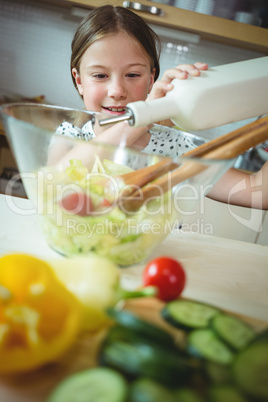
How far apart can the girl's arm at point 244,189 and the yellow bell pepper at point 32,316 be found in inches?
39.4

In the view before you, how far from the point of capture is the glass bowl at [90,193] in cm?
51

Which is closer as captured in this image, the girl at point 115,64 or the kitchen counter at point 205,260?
the kitchen counter at point 205,260

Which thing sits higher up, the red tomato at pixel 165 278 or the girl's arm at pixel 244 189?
the red tomato at pixel 165 278

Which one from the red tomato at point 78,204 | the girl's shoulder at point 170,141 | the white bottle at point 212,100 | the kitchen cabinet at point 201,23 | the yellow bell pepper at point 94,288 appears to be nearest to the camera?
the yellow bell pepper at point 94,288

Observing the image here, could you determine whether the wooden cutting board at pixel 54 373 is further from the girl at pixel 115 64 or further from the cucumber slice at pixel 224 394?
the girl at pixel 115 64

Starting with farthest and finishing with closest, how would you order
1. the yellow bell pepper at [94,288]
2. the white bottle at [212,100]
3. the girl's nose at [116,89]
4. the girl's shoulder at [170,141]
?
1. the girl's nose at [116,89]
2. the girl's shoulder at [170,141]
3. the white bottle at [212,100]
4. the yellow bell pepper at [94,288]

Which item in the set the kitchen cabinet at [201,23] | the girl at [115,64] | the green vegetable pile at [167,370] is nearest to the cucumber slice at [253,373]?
the green vegetable pile at [167,370]

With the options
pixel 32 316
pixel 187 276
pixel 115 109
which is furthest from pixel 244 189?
pixel 32 316

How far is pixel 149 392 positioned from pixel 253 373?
0.08 metres

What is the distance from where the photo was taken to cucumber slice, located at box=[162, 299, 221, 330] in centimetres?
37

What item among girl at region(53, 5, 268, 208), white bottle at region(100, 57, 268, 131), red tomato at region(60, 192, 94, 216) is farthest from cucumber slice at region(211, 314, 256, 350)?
girl at region(53, 5, 268, 208)

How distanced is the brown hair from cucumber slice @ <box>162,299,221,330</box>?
1.03 m

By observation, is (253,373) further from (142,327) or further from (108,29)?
(108,29)

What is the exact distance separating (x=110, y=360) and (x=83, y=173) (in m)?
0.31
